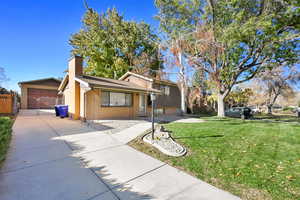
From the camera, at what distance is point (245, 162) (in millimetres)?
3621

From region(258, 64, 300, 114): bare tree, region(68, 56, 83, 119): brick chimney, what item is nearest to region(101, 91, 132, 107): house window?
region(68, 56, 83, 119): brick chimney

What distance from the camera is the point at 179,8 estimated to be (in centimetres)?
1295

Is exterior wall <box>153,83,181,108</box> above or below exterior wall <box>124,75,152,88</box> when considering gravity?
below

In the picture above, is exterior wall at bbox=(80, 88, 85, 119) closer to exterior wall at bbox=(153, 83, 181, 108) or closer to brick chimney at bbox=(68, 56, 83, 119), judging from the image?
brick chimney at bbox=(68, 56, 83, 119)

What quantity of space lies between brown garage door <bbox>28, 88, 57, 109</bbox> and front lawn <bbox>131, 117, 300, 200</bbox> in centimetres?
2205

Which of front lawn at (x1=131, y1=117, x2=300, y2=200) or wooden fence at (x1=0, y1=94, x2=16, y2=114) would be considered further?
wooden fence at (x1=0, y1=94, x2=16, y2=114)

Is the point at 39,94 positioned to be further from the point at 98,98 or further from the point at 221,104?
the point at 221,104

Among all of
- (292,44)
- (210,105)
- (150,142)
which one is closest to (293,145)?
(150,142)

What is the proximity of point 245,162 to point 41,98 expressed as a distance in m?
25.5

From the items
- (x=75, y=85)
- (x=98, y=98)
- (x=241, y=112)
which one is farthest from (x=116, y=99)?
(x=241, y=112)

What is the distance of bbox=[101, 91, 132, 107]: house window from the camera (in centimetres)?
1036

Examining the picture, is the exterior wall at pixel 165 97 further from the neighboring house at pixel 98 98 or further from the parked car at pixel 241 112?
the parked car at pixel 241 112

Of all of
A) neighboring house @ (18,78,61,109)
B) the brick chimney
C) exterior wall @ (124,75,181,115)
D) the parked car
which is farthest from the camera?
neighboring house @ (18,78,61,109)

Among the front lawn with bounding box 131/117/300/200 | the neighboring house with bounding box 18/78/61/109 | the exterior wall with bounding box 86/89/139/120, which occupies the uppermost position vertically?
the neighboring house with bounding box 18/78/61/109
